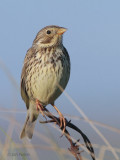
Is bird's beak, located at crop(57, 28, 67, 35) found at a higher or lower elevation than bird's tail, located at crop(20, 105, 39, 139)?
higher

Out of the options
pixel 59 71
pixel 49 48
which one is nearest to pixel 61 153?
pixel 59 71

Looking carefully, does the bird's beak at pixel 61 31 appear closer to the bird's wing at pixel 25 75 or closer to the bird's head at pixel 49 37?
the bird's head at pixel 49 37

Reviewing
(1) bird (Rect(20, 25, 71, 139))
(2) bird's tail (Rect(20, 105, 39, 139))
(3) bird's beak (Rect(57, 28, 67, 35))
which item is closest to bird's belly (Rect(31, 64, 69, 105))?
(1) bird (Rect(20, 25, 71, 139))

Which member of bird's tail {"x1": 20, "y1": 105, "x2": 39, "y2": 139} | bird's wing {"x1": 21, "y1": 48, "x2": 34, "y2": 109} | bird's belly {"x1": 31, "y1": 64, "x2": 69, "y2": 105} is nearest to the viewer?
bird's belly {"x1": 31, "y1": 64, "x2": 69, "y2": 105}

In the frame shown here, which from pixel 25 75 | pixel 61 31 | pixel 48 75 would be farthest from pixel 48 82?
pixel 61 31

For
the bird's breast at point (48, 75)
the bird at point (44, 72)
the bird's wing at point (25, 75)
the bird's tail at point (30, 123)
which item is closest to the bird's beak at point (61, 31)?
the bird at point (44, 72)

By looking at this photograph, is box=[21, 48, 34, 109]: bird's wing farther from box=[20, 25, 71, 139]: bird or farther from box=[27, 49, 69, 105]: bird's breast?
box=[27, 49, 69, 105]: bird's breast
